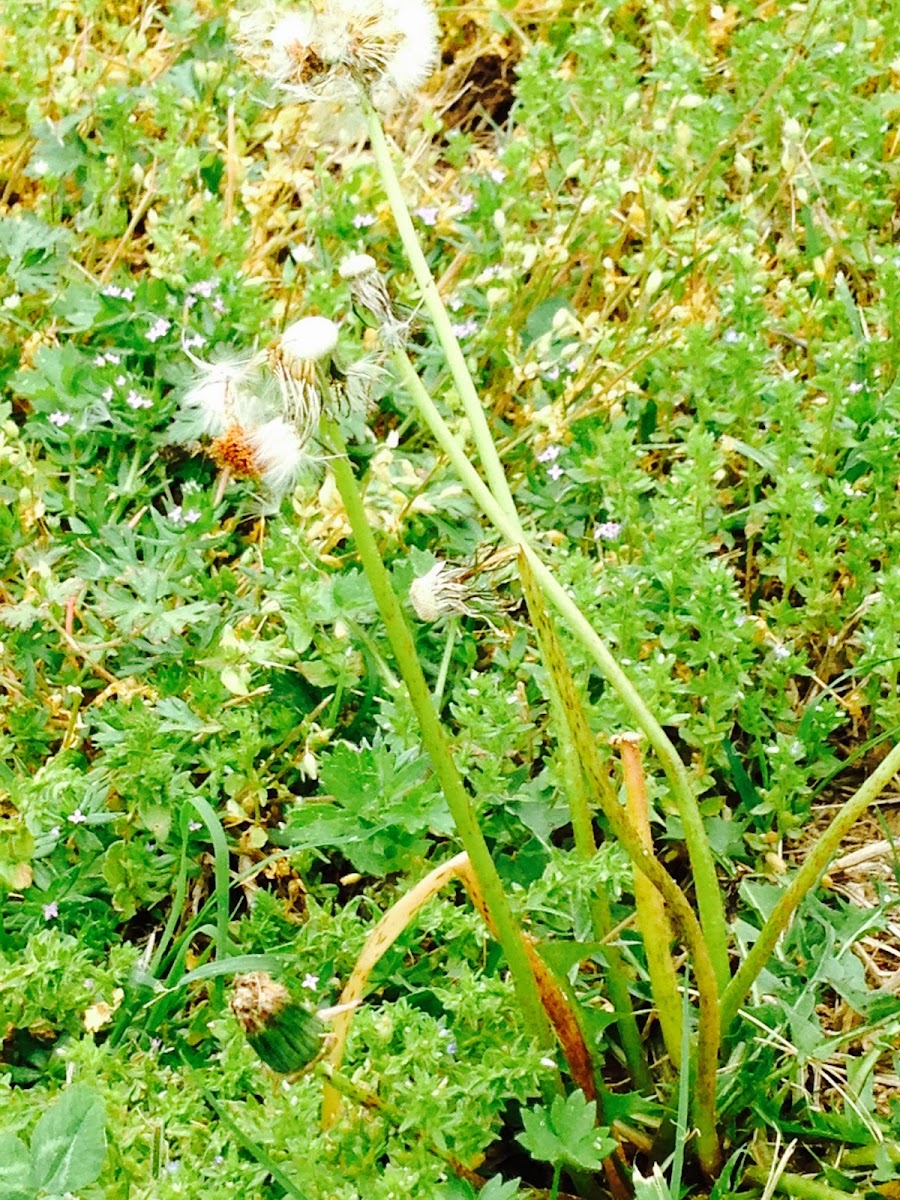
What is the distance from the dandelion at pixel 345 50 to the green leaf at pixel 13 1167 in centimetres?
124

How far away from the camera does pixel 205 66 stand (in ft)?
11.3

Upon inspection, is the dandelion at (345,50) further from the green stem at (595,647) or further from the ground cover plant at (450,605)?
the green stem at (595,647)

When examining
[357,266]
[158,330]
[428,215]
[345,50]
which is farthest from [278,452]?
[428,215]

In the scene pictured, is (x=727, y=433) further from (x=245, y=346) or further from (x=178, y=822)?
(x=178, y=822)

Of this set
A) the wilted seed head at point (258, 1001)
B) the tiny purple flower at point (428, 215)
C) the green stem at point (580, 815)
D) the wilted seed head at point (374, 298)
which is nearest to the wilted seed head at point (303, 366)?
the wilted seed head at point (374, 298)

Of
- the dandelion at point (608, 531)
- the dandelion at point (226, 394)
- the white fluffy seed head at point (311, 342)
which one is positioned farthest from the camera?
the dandelion at point (608, 531)

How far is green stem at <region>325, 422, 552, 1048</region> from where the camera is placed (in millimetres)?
1485

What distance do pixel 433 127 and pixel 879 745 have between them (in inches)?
70.9

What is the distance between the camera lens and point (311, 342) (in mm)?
1333

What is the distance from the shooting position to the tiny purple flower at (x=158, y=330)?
2.85 metres

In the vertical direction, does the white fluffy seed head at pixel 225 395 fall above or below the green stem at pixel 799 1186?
above

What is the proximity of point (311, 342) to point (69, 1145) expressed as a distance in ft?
3.10

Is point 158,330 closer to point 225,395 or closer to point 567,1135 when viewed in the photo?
point 225,395

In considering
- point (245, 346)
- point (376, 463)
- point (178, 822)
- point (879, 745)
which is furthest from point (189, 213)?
point (879, 745)
